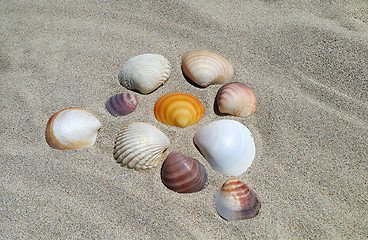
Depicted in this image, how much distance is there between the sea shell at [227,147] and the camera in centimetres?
218

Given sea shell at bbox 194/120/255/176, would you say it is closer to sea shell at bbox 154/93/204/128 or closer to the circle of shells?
the circle of shells

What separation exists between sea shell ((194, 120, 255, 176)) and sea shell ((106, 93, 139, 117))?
0.61 m

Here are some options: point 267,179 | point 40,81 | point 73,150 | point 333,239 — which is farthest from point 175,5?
point 333,239

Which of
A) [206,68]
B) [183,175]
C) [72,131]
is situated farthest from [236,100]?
[72,131]

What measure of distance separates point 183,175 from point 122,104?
2.60ft

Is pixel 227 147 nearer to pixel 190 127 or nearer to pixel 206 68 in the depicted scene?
pixel 190 127

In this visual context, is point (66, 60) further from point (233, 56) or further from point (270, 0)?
point (270, 0)

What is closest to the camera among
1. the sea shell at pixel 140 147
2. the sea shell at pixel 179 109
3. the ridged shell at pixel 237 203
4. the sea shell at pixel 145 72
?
the ridged shell at pixel 237 203

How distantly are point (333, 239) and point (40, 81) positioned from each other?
2704 mm

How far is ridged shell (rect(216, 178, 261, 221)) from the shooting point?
2.01 meters

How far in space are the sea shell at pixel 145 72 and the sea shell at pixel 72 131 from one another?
1.50 ft

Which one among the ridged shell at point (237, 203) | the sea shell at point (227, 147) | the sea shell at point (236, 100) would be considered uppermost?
the sea shell at point (236, 100)

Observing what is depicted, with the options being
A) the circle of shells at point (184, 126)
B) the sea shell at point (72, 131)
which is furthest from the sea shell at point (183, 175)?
the sea shell at point (72, 131)

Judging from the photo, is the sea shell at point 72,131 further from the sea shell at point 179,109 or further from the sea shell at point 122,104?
the sea shell at point 179,109
